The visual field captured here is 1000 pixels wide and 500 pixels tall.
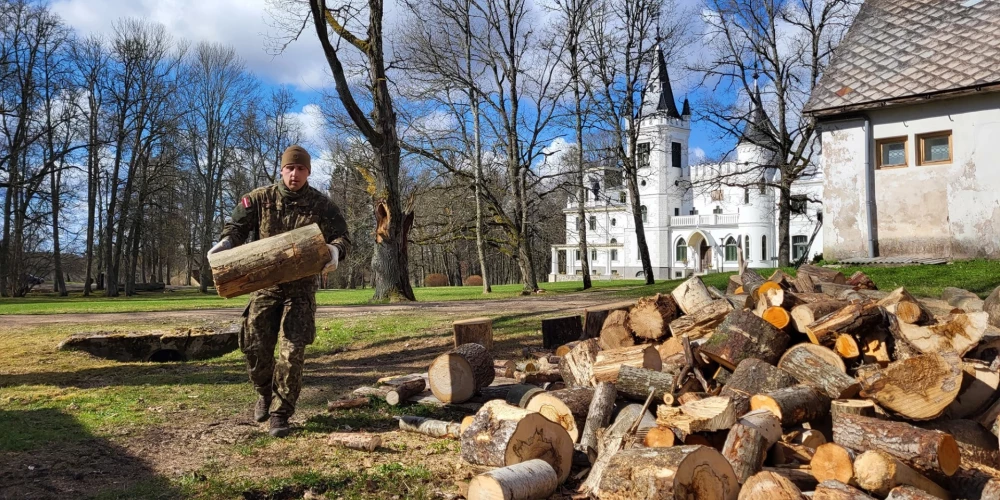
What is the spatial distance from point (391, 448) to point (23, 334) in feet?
29.6

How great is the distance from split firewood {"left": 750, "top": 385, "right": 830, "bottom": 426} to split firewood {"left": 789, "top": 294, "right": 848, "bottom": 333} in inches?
43.0

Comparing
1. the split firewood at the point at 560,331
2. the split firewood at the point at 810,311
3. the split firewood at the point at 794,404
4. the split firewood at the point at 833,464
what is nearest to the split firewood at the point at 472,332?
the split firewood at the point at 560,331

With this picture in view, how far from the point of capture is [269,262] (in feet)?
15.5

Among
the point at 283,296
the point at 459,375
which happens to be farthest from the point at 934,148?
the point at 283,296

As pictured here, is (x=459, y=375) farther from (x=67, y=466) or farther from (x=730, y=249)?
(x=730, y=249)

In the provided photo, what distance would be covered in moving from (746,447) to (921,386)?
1174mm

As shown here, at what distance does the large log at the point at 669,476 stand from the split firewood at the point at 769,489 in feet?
0.39

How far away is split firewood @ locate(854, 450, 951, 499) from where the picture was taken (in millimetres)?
3262

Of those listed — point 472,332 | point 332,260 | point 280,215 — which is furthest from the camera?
point 472,332

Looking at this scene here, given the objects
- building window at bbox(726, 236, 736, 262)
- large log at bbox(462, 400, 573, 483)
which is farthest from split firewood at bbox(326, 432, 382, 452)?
building window at bbox(726, 236, 736, 262)

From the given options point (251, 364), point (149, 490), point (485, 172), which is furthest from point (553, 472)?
point (485, 172)

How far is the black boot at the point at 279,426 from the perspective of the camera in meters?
4.92

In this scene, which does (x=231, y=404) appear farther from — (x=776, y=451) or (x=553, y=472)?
(x=776, y=451)

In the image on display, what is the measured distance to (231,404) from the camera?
6.14 metres
